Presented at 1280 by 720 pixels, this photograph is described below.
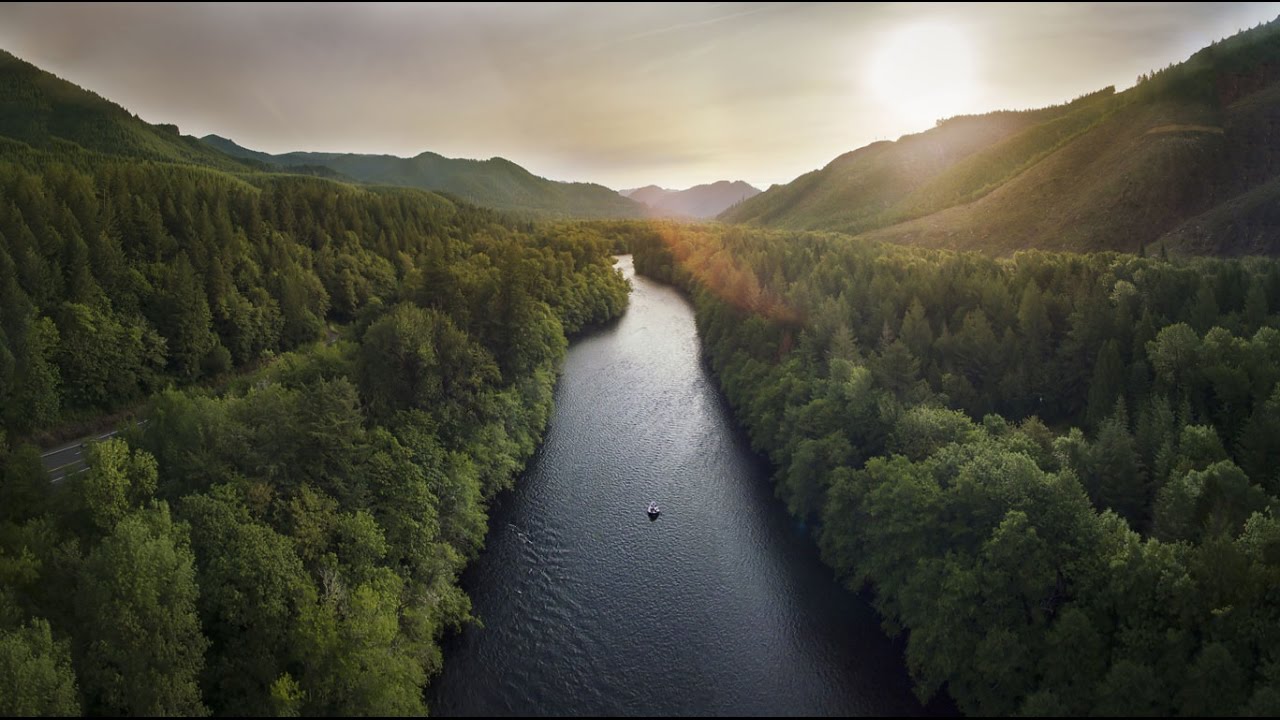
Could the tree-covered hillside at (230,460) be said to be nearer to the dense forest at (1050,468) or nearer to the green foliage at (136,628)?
the green foliage at (136,628)

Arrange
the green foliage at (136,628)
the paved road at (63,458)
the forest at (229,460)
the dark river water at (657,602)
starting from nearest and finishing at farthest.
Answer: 1. the green foliage at (136,628)
2. the forest at (229,460)
3. the dark river water at (657,602)
4. the paved road at (63,458)

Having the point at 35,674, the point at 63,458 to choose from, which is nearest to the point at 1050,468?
the point at 35,674

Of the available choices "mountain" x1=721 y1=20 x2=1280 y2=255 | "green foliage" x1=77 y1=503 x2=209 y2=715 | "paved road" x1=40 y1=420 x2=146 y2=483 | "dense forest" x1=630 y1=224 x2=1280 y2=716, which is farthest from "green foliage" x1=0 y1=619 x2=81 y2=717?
"mountain" x1=721 y1=20 x2=1280 y2=255

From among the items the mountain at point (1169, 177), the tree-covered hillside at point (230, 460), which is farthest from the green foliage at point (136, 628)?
the mountain at point (1169, 177)

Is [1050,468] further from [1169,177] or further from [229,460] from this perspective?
[1169,177]

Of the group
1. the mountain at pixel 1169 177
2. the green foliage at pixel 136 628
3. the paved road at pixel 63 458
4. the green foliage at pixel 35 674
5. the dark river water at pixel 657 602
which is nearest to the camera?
the green foliage at pixel 35 674
